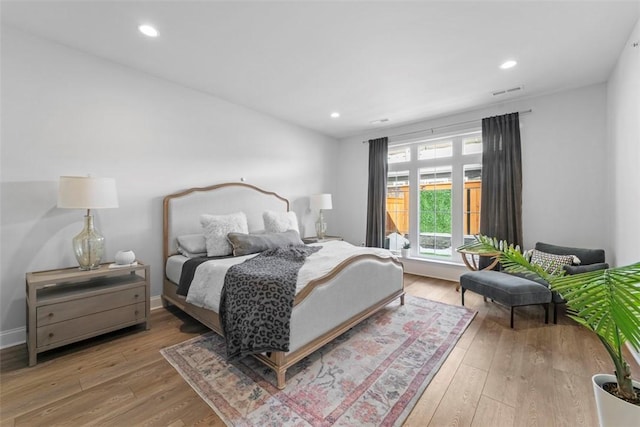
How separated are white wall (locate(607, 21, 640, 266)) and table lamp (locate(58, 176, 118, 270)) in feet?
14.9

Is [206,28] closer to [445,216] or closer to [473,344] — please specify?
[473,344]

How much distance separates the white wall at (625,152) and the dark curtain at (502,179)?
2.86ft

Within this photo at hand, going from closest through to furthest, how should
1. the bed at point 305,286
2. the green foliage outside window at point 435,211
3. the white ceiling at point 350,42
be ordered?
the bed at point 305,286 < the white ceiling at point 350,42 < the green foliage outside window at point 435,211

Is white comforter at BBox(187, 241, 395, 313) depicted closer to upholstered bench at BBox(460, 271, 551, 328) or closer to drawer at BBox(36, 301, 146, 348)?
drawer at BBox(36, 301, 146, 348)

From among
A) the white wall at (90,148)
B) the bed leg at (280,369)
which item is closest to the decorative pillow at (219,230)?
the white wall at (90,148)

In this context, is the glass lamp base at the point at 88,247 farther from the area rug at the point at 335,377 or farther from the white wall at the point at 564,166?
the white wall at the point at 564,166

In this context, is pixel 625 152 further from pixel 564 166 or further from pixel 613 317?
pixel 613 317

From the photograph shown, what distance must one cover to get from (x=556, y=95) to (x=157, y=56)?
4852 millimetres

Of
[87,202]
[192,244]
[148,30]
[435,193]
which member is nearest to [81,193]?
[87,202]

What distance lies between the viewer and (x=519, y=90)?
3.36 m

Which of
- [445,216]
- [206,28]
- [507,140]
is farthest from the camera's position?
[445,216]

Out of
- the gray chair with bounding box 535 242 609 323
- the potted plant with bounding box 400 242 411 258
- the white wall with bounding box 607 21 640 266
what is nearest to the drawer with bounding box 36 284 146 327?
the potted plant with bounding box 400 242 411 258

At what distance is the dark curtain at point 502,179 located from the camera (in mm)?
3633

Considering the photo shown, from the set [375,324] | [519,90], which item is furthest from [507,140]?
[375,324]
